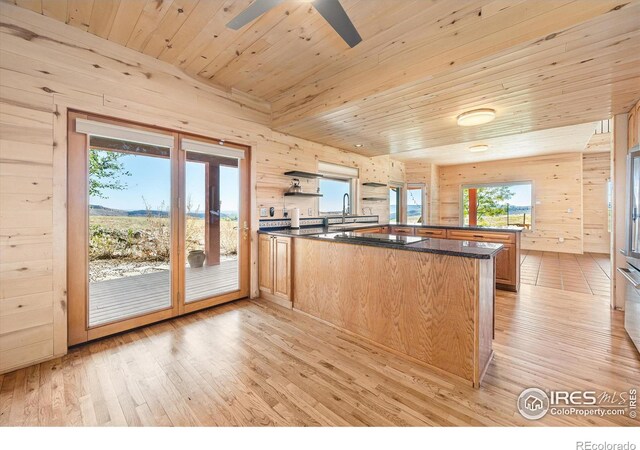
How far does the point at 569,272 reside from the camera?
4992mm

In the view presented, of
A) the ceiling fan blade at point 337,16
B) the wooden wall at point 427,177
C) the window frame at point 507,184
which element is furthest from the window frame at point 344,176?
the window frame at point 507,184

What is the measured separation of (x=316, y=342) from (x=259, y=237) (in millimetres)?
1741

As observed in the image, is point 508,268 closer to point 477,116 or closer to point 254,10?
point 477,116

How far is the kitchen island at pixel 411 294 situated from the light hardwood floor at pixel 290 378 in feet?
0.50

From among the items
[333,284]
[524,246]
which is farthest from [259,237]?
[524,246]

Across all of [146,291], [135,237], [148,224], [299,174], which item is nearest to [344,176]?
[299,174]

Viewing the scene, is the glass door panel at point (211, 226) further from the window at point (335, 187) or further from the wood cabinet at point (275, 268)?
the window at point (335, 187)

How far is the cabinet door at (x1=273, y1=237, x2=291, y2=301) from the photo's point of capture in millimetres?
3247

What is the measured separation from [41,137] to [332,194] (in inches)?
156

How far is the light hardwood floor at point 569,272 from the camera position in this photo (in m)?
4.10

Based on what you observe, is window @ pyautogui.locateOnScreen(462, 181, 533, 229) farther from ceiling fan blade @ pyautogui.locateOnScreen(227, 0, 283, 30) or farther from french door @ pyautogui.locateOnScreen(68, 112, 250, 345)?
ceiling fan blade @ pyautogui.locateOnScreen(227, 0, 283, 30)

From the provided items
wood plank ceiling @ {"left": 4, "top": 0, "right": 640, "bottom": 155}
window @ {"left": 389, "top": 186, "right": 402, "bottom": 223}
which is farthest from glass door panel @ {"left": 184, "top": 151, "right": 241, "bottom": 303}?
window @ {"left": 389, "top": 186, "right": 402, "bottom": 223}

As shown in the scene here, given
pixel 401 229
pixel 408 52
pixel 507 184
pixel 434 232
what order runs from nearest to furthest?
1. pixel 408 52
2. pixel 434 232
3. pixel 401 229
4. pixel 507 184
